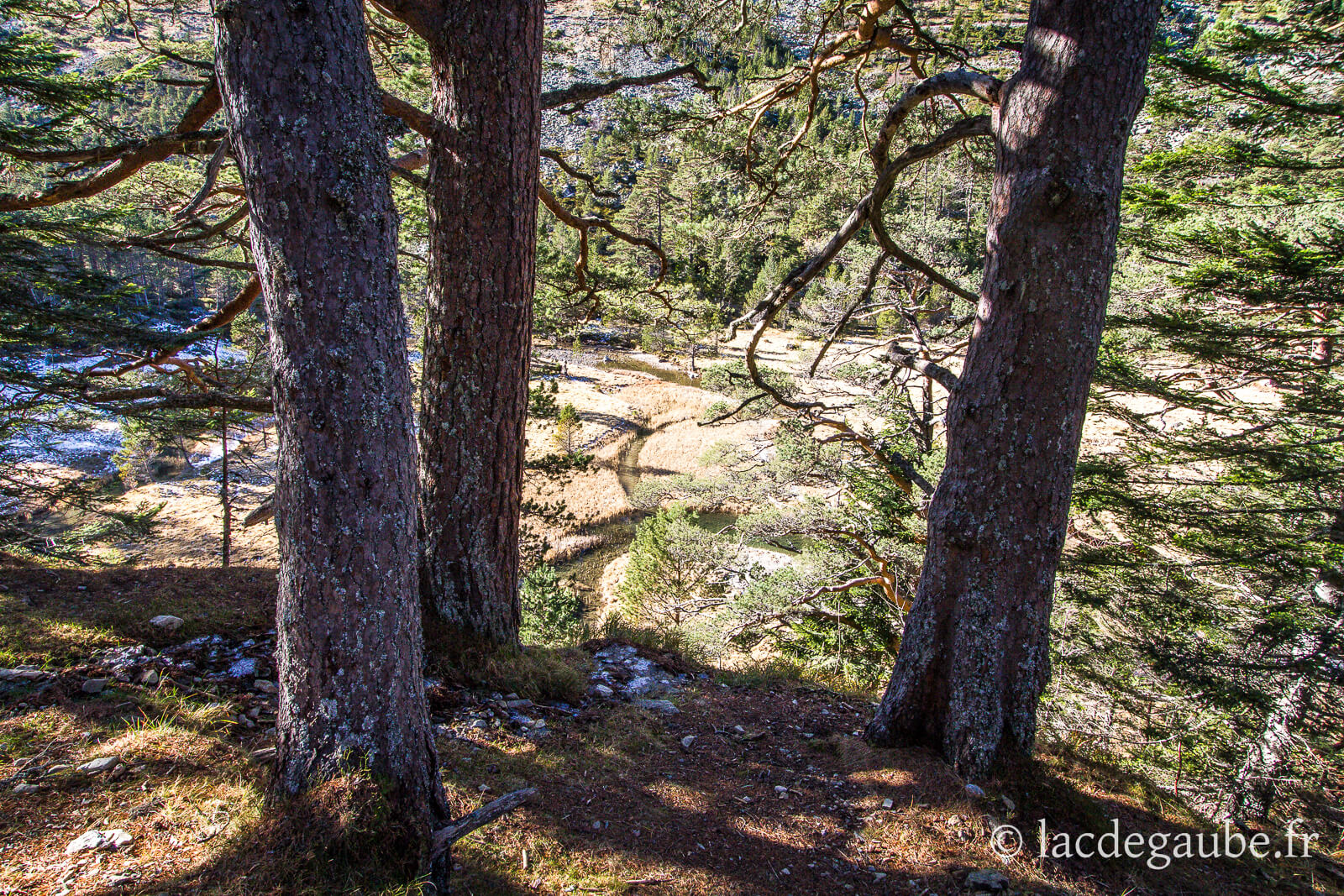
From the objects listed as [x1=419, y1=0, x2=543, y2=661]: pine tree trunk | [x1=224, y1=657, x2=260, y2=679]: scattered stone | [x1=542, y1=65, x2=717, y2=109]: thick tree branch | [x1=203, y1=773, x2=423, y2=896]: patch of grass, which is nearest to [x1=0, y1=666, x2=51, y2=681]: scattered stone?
[x1=224, y1=657, x2=260, y2=679]: scattered stone

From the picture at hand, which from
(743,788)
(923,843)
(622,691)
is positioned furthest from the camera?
(622,691)

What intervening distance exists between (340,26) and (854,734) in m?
4.25

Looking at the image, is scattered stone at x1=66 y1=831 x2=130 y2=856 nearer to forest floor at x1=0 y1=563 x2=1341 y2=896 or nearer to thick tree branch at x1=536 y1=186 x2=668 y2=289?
forest floor at x1=0 y1=563 x2=1341 y2=896

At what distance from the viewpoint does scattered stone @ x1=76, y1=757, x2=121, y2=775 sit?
211 centimetres

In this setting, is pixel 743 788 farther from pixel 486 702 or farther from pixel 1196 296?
pixel 1196 296

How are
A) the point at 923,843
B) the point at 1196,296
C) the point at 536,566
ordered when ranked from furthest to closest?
1. the point at 536,566
2. the point at 1196,296
3. the point at 923,843

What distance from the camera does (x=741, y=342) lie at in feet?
134

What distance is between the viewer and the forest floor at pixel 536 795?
6.10 feet

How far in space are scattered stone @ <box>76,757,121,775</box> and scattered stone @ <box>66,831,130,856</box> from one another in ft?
1.19

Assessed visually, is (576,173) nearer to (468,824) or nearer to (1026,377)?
(1026,377)

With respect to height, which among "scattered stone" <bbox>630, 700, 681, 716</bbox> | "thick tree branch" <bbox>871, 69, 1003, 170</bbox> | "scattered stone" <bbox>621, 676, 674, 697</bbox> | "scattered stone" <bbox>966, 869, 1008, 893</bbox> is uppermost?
"thick tree branch" <bbox>871, 69, 1003, 170</bbox>

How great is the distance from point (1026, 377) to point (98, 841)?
3.84 m

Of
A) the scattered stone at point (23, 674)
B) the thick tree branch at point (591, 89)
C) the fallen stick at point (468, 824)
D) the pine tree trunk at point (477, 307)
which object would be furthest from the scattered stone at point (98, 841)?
the thick tree branch at point (591, 89)

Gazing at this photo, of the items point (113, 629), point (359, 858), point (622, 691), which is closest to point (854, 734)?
point (622, 691)
